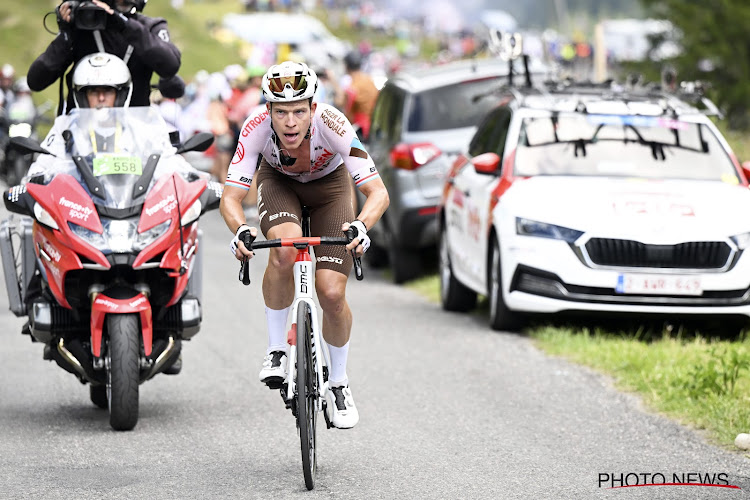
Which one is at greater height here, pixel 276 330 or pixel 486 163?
pixel 276 330

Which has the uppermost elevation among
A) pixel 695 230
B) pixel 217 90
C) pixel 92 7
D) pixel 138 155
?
pixel 92 7

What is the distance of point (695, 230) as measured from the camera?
10.8 metres

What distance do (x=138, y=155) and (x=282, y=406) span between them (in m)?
1.65

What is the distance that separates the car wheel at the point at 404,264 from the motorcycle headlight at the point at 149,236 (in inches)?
288

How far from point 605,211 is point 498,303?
3.96ft

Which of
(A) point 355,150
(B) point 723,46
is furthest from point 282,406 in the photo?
(B) point 723,46

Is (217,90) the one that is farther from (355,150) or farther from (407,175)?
(355,150)

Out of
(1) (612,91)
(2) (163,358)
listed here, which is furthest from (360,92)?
(2) (163,358)

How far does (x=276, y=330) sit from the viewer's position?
7355mm

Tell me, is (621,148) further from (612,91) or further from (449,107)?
(449,107)

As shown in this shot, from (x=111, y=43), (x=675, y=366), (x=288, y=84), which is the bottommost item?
(x=675, y=366)

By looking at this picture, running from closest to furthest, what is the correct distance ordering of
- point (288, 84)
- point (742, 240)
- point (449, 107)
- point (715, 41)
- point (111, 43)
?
point (288, 84)
point (111, 43)
point (742, 240)
point (449, 107)
point (715, 41)

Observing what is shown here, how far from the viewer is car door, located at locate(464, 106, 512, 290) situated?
1195cm

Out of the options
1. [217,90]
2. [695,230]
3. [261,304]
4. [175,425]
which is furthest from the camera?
[217,90]
